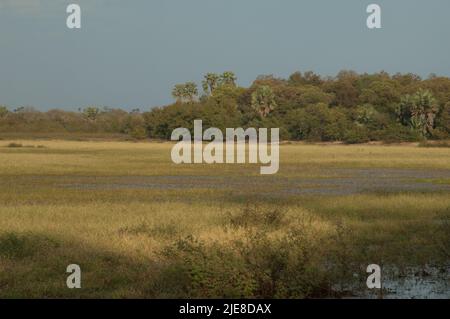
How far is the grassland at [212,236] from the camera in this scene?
1059 centimetres

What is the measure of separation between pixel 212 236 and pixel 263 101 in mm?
107302

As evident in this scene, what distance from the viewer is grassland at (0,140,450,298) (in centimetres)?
1059

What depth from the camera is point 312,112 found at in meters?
113

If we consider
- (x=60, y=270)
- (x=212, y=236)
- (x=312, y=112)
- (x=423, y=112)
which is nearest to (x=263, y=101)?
(x=312, y=112)

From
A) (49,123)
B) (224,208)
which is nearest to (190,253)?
(224,208)

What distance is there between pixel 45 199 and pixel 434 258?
15437 millimetres

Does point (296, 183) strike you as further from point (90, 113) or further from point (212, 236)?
point (90, 113)

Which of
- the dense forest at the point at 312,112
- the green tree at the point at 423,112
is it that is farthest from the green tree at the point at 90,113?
the green tree at the point at 423,112

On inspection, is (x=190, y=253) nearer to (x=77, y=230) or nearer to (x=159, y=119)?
(x=77, y=230)

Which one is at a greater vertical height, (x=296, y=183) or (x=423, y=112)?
(x=423, y=112)

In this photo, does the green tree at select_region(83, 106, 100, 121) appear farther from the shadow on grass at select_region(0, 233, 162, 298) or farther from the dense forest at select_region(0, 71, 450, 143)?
the shadow on grass at select_region(0, 233, 162, 298)

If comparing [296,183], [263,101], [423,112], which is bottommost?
[296,183]

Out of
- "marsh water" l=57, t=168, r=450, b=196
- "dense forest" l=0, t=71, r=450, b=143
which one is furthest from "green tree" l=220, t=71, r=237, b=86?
"marsh water" l=57, t=168, r=450, b=196
